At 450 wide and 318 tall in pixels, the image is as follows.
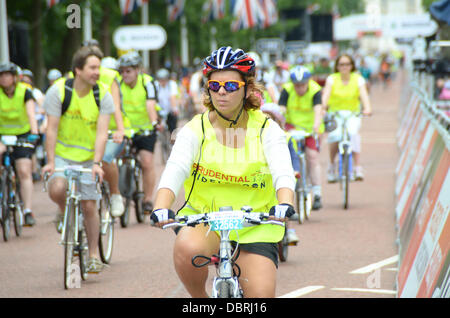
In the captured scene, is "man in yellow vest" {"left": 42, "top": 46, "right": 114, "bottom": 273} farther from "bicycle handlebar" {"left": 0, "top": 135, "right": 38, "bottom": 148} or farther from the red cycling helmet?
the red cycling helmet

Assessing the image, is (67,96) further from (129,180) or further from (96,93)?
(129,180)

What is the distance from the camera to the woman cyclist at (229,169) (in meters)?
4.57

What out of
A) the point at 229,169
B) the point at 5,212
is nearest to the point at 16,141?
the point at 5,212

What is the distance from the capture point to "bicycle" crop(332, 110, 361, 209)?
12.8m

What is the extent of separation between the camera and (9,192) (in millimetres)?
10961

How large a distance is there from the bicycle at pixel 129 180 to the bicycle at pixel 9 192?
1109 millimetres

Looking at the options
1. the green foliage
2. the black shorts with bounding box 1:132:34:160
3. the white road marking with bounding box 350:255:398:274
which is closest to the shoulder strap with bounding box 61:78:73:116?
the white road marking with bounding box 350:255:398:274

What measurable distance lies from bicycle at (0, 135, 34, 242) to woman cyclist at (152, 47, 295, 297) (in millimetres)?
6313

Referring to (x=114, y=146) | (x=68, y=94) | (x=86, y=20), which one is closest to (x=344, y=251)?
(x=114, y=146)

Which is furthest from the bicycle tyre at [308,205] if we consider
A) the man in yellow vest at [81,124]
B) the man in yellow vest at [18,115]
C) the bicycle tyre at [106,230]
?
the man in yellow vest at [81,124]

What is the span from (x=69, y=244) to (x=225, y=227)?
12.7ft

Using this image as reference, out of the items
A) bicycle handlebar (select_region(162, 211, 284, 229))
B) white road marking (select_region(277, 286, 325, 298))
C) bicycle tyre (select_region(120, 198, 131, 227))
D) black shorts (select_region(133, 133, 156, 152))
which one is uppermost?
bicycle handlebar (select_region(162, 211, 284, 229))

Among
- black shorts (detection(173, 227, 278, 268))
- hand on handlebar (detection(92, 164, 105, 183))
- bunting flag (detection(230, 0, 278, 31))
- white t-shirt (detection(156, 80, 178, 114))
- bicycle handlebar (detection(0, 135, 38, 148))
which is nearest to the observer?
black shorts (detection(173, 227, 278, 268))

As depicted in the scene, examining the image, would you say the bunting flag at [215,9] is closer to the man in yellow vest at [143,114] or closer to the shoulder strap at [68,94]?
the man in yellow vest at [143,114]
